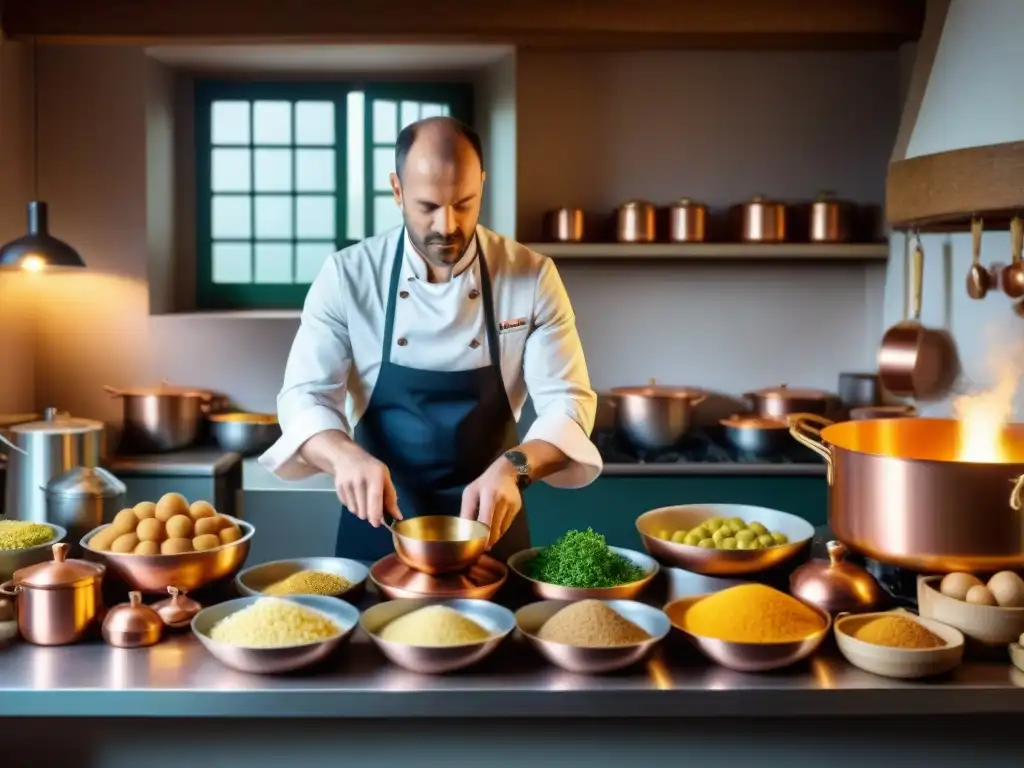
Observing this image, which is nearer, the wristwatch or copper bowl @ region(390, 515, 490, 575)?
copper bowl @ region(390, 515, 490, 575)

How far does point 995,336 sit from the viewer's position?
3201 mm

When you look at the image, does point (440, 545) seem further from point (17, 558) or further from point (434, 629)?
point (17, 558)

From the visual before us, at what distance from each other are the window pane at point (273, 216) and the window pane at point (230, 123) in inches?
10.2

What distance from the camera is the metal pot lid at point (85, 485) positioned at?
93.5 inches

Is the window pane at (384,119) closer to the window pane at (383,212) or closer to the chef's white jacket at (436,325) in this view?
the window pane at (383,212)

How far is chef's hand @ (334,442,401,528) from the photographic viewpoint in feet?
5.86

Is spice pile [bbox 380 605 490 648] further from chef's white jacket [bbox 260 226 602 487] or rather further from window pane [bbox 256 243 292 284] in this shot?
window pane [bbox 256 243 292 284]

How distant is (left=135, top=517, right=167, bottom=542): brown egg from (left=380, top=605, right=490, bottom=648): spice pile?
0.47 metres

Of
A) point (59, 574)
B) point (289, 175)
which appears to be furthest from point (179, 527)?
point (289, 175)

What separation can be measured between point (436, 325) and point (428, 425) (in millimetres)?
224

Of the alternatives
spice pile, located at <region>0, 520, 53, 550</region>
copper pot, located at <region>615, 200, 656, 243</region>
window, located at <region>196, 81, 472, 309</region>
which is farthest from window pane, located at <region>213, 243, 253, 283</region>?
spice pile, located at <region>0, 520, 53, 550</region>

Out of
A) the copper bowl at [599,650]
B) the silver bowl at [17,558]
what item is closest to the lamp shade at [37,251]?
the silver bowl at [17,558]

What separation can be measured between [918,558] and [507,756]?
0.73 meters

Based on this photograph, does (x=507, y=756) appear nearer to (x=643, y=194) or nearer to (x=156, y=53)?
(x=643, y=194)
